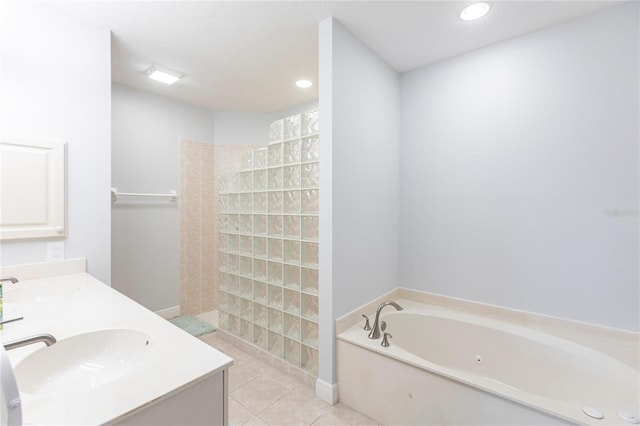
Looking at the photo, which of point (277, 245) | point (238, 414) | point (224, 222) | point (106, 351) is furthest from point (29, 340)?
point (224, 222)

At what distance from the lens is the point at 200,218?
11.1ft

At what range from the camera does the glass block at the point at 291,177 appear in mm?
2086

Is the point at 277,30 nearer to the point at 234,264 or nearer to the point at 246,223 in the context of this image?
the point at 246,223

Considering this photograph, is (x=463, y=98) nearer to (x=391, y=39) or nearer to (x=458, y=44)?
(x=458, y=44)

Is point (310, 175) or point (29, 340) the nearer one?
point (29, 340)

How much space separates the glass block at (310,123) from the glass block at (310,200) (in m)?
0.42

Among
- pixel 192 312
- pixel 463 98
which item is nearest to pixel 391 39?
pixel 463 98

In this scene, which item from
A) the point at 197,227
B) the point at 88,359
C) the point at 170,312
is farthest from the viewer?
the point at 197,227

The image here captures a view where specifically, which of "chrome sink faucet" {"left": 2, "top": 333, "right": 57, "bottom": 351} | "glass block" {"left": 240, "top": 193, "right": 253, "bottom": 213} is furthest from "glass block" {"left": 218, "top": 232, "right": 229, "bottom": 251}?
"chrome sink faucet" {"left": 2, "top": 333, "right": 57, "bottom": 351}

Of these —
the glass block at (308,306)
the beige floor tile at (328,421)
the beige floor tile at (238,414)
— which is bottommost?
the beige floor tile at (238,414)

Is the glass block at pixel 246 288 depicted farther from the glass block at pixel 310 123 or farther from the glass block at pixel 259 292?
the glass block at pixel 310 123

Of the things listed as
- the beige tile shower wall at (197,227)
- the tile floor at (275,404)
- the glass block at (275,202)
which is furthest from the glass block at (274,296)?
the beige tile shower wall at (197,227)

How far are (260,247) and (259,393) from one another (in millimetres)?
1040

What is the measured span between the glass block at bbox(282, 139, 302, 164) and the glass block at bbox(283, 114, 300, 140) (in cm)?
5
